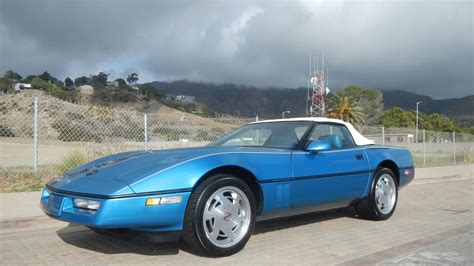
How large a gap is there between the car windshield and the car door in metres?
0.18

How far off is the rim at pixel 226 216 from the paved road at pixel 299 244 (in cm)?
20

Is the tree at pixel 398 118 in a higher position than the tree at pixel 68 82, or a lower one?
lower

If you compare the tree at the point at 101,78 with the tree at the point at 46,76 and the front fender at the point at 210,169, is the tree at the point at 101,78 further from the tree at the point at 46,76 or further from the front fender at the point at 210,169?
the front fender at the point at 210,169

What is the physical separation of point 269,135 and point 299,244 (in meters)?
1.38

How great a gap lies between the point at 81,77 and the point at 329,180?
10536 cm

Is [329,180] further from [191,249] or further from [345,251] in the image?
[191,249]

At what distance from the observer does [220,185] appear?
4105mm

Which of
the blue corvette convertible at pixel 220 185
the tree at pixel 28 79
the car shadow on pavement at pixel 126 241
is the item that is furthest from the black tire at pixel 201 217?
the tree at pixel 28 79

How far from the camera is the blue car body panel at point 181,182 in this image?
3689 millimetres

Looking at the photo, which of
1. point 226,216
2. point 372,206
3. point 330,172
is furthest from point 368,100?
point 226,216

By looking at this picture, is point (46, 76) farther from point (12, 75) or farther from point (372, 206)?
point (372, 206)

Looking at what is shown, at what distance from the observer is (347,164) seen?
18.1 feet

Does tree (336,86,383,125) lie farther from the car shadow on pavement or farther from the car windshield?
the car shadow on pavement

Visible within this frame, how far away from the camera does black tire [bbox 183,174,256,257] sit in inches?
153
